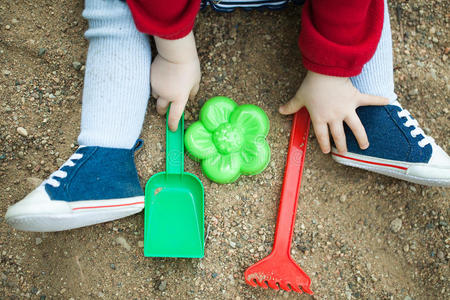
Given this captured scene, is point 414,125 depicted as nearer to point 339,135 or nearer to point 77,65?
point 339,135

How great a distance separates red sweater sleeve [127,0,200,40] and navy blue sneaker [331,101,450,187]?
46 cm

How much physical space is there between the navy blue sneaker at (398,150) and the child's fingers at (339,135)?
2 cm

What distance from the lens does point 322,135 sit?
1.01m

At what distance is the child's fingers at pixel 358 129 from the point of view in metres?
0.98

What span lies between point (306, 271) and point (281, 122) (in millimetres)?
383

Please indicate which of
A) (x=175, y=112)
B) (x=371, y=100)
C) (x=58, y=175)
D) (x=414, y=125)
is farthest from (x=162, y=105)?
(x=414, y=125)

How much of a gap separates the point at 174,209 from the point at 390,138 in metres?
0.54

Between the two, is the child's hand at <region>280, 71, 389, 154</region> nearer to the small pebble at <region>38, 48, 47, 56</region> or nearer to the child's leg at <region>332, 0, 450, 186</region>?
the child's leg at <region>332, 0, 450, 186</region>

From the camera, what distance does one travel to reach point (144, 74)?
97cm

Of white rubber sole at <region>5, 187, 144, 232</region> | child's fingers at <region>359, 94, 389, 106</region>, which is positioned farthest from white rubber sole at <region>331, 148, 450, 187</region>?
white rubber sole at <region>5, 187, 144, 232</region>

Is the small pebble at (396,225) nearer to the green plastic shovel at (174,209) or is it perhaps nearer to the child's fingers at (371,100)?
the child's fingers at (371,100)

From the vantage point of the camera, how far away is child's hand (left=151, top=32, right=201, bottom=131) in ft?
3.09

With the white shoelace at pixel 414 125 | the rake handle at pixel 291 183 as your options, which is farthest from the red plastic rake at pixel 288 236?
the white shoelace at pixel 414 125

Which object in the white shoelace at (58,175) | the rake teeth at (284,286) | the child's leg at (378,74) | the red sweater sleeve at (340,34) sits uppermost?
the red sweater sleeve at (340,34)
